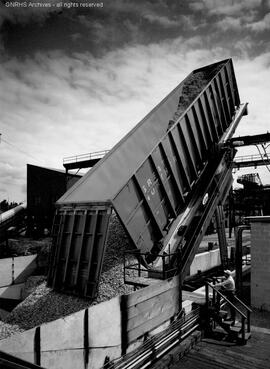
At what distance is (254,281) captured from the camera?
9.29 metres

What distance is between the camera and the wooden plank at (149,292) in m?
4.96

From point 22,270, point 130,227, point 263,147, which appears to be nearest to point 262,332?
point 130,227

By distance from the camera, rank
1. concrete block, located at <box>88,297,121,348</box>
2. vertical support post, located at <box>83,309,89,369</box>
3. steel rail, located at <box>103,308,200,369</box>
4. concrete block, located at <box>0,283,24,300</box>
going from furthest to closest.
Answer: concrete block, located at <box>0,283,24,300</box> → steel rail, located at <box>103,308,200,369</box> → concrete block, located at <box>88,297,121,348</box> → vertical support post, located at <box>83,309,89,369</box>

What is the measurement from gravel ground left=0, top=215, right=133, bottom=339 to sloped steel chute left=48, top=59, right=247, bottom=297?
0.28m

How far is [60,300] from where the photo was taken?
783 cm

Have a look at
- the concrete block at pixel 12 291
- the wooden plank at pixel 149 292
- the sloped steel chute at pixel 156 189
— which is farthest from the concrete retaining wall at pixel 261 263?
the concrete block at pixel 12 291

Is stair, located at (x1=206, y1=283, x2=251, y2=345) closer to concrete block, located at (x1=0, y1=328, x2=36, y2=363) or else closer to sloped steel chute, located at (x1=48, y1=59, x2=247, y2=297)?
sloped steel chute, located at (x1=48, y1=59, x2=247, y2=297)

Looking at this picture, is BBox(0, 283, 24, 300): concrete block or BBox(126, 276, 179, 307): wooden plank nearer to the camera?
BBox(126, 276, 179, 307): wooden plank

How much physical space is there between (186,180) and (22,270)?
24.7 feet

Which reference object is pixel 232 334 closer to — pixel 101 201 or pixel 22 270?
pixel 101 201

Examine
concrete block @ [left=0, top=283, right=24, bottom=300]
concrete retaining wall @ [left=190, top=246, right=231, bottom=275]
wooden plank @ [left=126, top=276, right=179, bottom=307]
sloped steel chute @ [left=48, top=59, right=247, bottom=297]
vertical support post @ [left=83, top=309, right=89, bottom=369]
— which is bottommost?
concrete block @ [left=0, top=283, right=24, bottom=300]

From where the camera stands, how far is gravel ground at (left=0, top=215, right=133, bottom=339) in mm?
7371

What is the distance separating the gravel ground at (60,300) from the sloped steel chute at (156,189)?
0.28 metres

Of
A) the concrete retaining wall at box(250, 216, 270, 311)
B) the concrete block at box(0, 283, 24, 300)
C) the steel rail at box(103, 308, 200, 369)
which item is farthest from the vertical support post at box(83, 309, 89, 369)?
the concrete block at box(0, 283, 24, 300)
